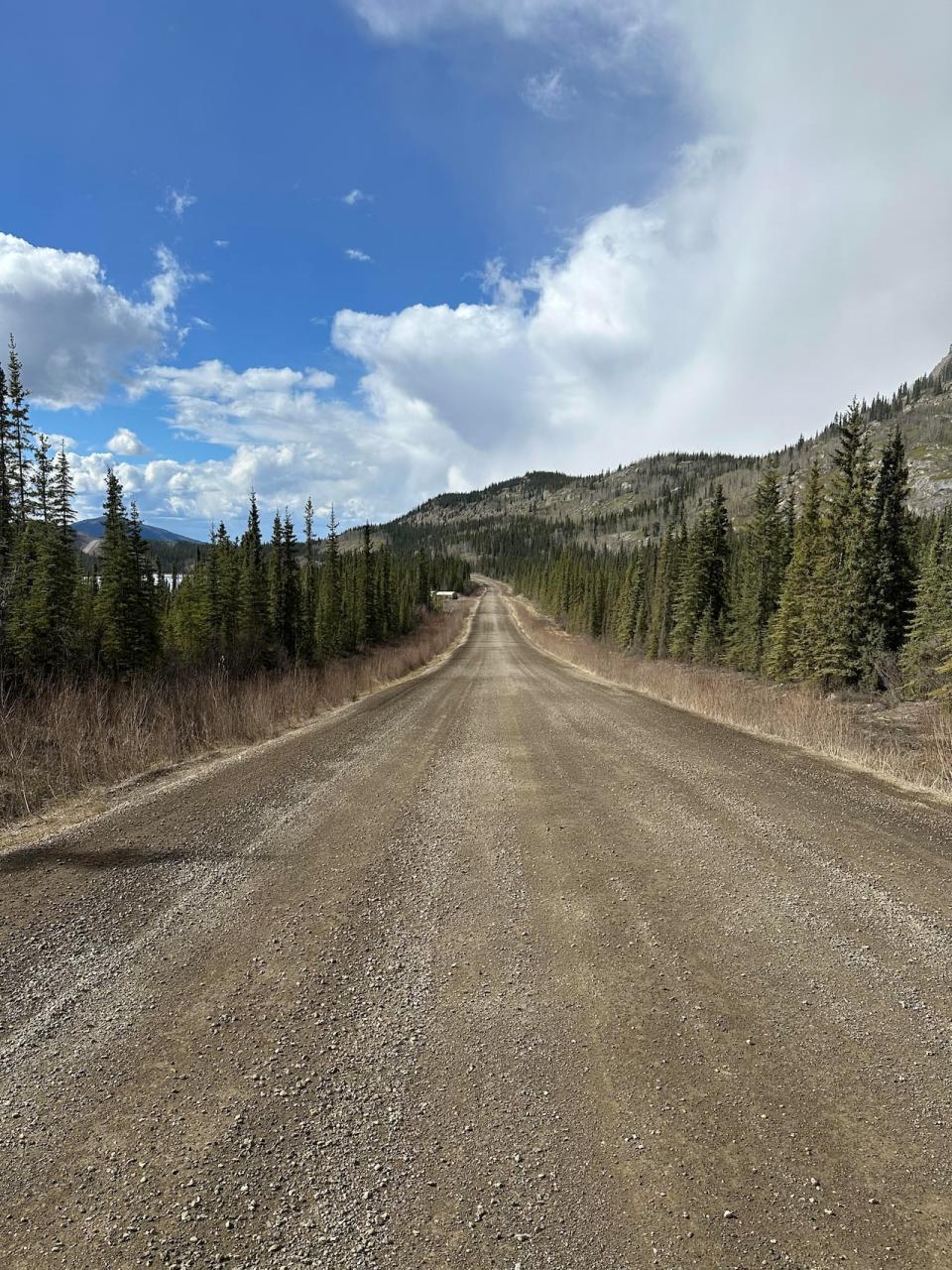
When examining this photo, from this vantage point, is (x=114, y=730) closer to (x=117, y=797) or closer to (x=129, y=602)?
(x=117, y=797)

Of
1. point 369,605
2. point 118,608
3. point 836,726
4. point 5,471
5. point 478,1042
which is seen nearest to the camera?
point 478,1042

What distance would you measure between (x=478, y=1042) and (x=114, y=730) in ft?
26.2

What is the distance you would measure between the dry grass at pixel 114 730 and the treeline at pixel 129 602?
4213 millimetres

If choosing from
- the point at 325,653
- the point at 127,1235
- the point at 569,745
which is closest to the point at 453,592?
the point at 325,653

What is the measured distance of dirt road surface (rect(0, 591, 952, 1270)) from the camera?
2.04 m

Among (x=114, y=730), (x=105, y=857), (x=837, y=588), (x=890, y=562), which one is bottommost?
(x=105, y=857)

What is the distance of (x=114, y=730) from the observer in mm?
8680

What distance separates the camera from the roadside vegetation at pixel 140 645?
833 cm

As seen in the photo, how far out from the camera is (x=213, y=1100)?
2.58 m

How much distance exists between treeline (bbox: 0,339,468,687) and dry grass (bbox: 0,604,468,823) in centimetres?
421

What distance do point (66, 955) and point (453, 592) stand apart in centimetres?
12992

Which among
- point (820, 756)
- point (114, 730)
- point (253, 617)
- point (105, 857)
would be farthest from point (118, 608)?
point (820, 756)

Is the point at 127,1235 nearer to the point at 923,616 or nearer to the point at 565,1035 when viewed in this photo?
the point at 565,1035

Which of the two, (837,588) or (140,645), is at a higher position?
(837,588)
